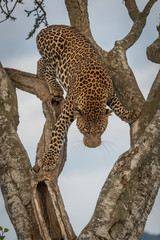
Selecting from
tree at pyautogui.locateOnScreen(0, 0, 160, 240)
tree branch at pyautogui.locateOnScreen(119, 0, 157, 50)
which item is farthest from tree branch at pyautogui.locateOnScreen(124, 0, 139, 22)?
tree at pyautogui.locateOnScreen(0, 0, 160, 240)

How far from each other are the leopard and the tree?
301mm

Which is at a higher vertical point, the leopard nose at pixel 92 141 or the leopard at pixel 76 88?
the leopard at pixel 76 88

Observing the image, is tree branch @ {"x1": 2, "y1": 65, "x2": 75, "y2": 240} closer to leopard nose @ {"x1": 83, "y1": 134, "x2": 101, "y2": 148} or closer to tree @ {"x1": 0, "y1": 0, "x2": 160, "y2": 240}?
tree @ {"x1": 0, "y1": 0, "x2": 160, "y2": 240}

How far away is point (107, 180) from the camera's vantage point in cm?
632

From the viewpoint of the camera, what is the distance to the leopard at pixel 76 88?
25.8ft

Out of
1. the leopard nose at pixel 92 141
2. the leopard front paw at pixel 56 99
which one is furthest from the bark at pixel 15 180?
the leopard front paw at pixel 56 99

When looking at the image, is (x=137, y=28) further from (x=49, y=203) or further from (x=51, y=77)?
(x=49, y=203)

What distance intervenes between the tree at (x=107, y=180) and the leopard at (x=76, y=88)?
0.30 metres

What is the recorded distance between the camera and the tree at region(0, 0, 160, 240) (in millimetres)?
6219

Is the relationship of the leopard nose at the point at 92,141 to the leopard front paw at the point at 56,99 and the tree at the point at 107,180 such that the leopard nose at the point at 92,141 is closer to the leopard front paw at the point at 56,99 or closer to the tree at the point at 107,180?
the tree at the point at 107,180

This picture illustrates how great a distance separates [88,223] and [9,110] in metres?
2.88

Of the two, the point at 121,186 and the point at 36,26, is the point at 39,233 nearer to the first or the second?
the point at 121,186

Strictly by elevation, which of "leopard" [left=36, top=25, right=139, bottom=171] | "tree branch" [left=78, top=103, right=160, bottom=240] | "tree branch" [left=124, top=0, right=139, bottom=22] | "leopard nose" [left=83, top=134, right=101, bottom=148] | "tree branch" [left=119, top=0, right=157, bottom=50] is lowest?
"tree branch" [left=78, top=103, right=160, bottom=240]

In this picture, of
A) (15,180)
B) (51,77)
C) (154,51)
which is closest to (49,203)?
(15,180)
